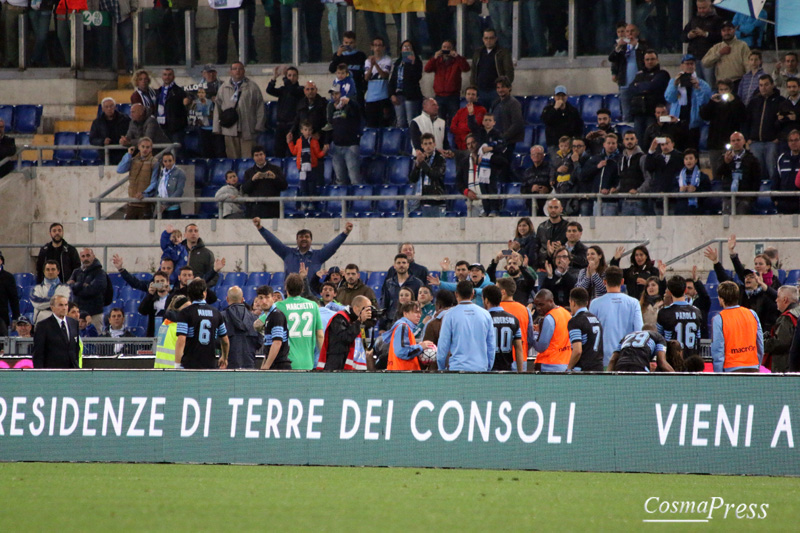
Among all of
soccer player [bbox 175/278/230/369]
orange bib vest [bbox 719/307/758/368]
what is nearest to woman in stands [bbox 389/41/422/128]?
soccer player [bbox 175/278/230/369]

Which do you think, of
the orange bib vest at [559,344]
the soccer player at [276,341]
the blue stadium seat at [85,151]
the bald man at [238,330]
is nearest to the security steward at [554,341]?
the orange bib vest at [559,344]

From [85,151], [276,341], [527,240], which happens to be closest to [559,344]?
[276,341]

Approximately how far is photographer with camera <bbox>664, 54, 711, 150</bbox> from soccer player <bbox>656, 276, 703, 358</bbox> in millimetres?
7031

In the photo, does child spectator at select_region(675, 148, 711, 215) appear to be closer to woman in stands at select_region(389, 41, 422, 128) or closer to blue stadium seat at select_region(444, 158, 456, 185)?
blue stadium seat at select_region(444, 158, 456, 185)

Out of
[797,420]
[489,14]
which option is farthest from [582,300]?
[489,14]

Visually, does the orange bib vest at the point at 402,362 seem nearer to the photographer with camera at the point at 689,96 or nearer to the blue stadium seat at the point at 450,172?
the photographer with camera at the point at 689,96

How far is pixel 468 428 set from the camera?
37.9ft

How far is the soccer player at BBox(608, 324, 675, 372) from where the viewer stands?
12.2 metres

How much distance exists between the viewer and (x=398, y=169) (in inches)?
874

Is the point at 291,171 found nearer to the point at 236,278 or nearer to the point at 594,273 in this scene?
the point at 236,278

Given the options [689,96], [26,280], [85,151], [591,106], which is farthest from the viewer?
[85,151]

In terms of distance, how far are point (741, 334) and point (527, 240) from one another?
5.45 m

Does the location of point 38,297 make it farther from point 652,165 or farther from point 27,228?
point 652,165

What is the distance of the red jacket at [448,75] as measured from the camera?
21.9m
